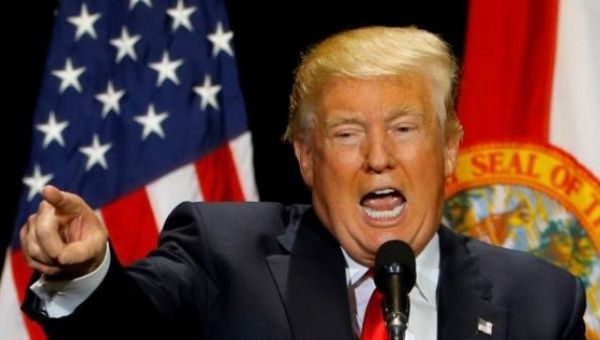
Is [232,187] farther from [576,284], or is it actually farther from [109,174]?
[576,284]

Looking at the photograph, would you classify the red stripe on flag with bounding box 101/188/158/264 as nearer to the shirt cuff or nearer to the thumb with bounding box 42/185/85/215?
the shirt cuff

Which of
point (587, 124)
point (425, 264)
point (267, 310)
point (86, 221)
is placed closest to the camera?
point (86, 221)

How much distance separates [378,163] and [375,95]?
12 centimetres

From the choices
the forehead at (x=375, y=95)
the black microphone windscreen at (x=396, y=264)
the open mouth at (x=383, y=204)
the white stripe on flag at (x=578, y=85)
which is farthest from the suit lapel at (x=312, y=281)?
the white stripe on flag at (x=578, y=85)

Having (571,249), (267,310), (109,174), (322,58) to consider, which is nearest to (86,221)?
(267,310)

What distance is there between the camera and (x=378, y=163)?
196 cm

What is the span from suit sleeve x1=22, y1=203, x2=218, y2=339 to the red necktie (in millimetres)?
254

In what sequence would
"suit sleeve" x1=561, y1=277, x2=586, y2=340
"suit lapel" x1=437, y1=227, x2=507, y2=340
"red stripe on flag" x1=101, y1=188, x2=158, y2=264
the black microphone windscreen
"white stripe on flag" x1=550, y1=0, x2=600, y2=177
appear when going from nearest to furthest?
1. the black microphone windscreen
2. "suit lapel" x1=437, y1=227, x2=507, y2=340
3. "suit sleeve" x1=561, y1=277, x2=586, y2=340
4. "white stripe on flag" x1=550, y1=0, x2=600, y2=177
5. "red stripe on flag" x1=101, y1=188, x2=158, y2=264

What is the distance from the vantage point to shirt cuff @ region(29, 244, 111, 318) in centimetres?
163

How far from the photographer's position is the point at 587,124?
113 inches

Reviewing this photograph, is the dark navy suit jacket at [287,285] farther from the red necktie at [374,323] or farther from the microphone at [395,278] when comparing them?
the microphone at [395,278]

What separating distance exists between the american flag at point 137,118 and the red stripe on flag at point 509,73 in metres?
0.57

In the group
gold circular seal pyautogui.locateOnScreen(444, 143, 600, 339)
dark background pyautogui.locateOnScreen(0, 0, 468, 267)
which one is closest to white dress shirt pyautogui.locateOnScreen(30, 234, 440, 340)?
gold circular seal pyautogui.locateOnScreen(444, 143, 600, 339)

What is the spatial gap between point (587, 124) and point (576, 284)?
2.67ft
